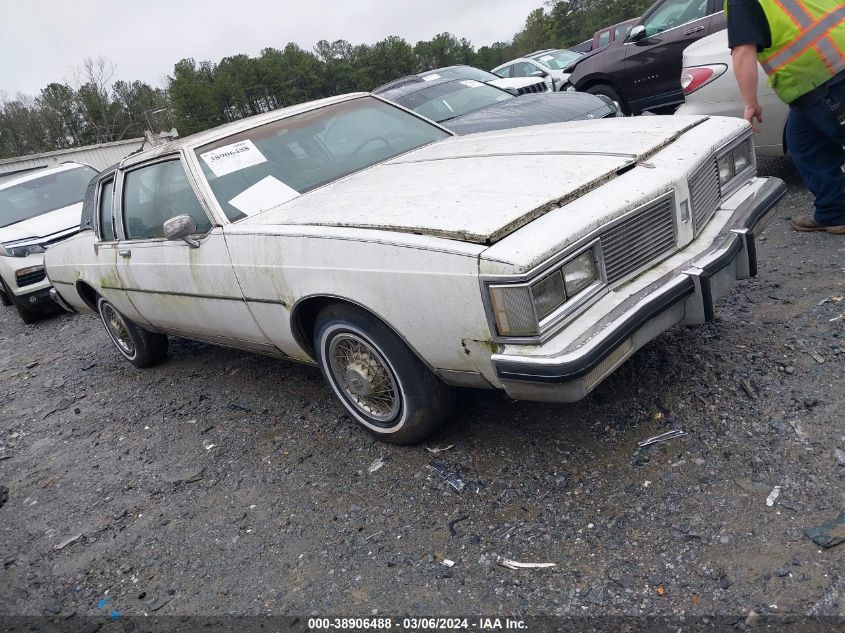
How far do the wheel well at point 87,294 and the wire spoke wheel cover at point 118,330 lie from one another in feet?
0.37

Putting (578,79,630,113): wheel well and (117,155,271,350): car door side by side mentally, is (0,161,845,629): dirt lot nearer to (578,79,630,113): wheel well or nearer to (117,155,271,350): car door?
(117,155,271,350): car door

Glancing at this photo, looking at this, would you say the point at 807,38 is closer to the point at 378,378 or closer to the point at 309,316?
the point at 378,378

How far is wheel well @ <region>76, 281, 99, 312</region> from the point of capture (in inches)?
202

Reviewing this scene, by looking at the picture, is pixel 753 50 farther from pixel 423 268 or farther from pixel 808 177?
pixel 423 268

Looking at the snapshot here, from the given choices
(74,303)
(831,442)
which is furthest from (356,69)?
(831,442)

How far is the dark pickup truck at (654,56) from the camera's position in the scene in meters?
7.04

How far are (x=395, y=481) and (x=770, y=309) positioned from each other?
2185 mm

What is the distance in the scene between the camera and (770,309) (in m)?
3.37

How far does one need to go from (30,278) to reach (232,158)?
560cm

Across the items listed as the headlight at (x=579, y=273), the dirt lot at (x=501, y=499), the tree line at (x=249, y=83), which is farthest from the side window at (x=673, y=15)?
the tree line at (x=249, y=83)

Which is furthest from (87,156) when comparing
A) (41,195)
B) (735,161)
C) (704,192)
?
(704,192)

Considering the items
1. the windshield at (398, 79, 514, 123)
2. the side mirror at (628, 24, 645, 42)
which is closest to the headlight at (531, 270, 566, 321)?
the windshield at (398, 79, 514, 123)

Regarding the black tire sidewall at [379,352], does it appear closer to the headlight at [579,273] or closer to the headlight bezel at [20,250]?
the headlight at [579,273]

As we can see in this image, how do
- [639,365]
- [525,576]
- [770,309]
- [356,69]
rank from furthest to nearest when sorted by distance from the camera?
1. [356,69]
2. [770,309]
3. [639,365]
4. [525,576]
